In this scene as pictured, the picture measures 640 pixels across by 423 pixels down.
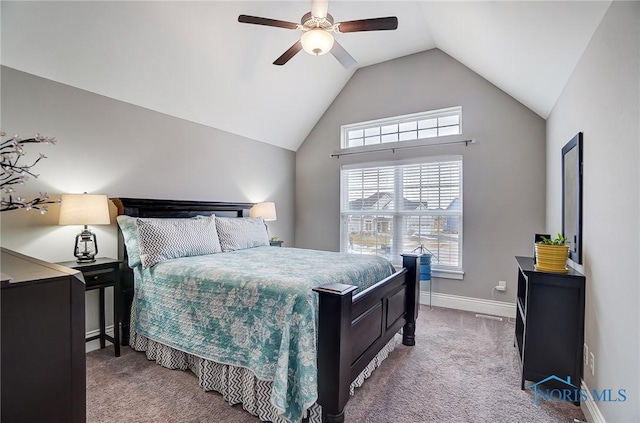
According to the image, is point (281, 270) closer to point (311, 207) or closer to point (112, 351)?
point (112, 351)

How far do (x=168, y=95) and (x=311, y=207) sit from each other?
2730 millimetres

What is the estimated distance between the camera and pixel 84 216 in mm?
2533

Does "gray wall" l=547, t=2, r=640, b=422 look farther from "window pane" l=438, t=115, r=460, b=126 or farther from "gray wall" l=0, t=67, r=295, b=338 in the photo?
"gray wall" l=0, t=67, r=295, b=338

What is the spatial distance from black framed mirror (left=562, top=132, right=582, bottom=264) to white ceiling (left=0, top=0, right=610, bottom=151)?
642 mm

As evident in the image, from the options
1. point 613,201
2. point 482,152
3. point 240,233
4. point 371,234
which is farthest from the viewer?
point 371,234

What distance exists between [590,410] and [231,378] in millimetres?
2245

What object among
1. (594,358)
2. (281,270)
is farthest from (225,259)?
(594,358)

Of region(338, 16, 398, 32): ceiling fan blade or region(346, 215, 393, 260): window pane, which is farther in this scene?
region(346, 215, 393, 260): window pane

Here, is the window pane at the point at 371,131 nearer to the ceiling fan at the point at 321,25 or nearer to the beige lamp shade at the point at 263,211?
the beige lamp shade at the point at 263,211

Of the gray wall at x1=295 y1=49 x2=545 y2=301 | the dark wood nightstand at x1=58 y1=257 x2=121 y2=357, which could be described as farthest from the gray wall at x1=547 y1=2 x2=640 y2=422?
the dark wood nightstand at x1=58 y1=257 x2=121 y2=357

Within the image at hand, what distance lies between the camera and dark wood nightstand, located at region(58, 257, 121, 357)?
2502 millimetres

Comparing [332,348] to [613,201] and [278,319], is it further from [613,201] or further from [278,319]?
[613,201]

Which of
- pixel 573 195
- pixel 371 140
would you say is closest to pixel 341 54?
pixel 371 140

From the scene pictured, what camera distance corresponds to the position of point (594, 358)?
187cm
